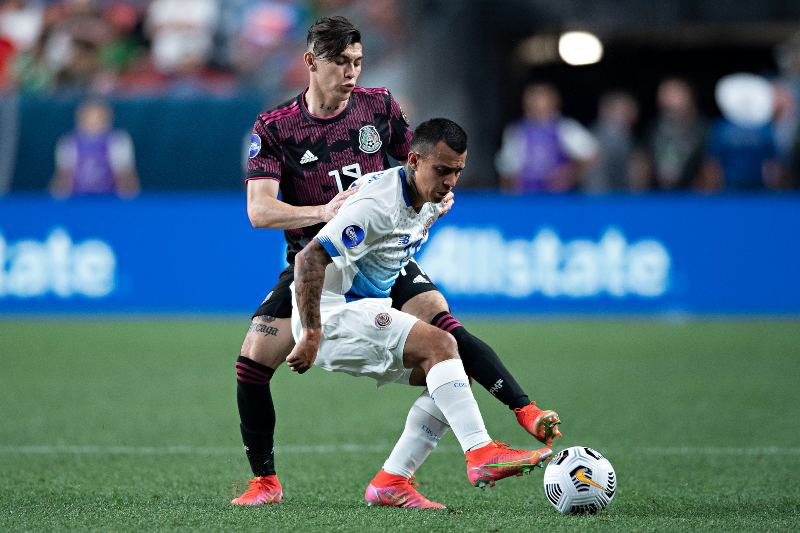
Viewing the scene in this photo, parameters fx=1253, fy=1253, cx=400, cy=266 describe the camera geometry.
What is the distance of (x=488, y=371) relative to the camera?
4.96 m

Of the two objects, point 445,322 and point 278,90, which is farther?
point 278,90

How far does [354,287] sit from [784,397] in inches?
176

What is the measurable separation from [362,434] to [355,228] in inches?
105

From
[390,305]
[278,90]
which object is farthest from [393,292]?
[278,90]

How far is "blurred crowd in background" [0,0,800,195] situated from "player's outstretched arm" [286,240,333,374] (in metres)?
9.57

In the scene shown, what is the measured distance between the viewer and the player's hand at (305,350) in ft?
15.4

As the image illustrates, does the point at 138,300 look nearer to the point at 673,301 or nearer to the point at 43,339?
the point at 43,339

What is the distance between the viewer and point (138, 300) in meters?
14.0

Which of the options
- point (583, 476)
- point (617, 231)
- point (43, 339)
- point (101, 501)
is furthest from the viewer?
point (617, 231)

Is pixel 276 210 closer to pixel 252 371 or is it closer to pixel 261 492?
pixel 252 371

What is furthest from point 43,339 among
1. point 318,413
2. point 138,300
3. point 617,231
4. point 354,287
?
point 354,287

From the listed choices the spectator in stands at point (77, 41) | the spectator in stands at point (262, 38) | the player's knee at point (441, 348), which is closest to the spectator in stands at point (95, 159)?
the spectator in stands at point (77, 41)

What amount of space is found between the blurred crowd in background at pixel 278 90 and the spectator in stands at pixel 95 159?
0.05ft

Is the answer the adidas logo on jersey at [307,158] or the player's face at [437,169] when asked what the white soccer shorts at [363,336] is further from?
the adidas logo on jersey at [307,158]
